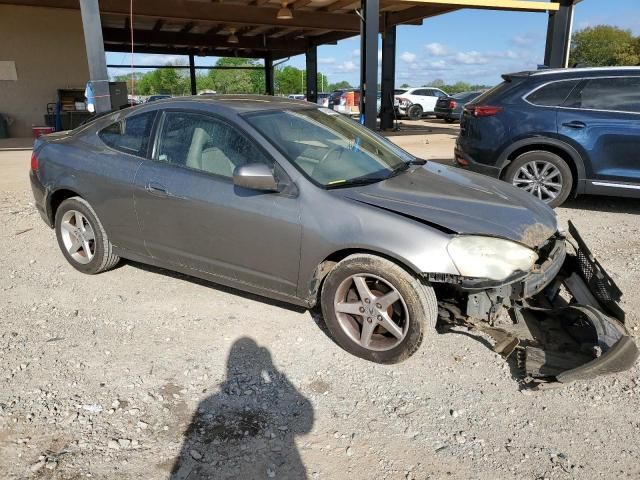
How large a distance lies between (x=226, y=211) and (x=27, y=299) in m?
2.00

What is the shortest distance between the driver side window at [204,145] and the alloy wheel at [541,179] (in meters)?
4.28

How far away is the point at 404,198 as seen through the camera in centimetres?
332

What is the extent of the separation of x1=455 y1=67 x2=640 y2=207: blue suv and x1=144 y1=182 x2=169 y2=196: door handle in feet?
14.5

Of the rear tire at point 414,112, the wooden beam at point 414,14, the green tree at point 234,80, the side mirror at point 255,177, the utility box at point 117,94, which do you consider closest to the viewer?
the side mirror at point 255,177

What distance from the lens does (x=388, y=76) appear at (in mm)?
18922

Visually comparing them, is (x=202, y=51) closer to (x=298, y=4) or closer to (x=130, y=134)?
(x=298, y=4)

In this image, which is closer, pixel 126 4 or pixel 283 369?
pixel 283 369

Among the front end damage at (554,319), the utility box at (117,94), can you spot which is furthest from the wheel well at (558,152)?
the utility box at (117,94)

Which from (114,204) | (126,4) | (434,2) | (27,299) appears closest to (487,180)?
(114,204)

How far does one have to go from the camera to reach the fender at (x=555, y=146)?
20.7 feet

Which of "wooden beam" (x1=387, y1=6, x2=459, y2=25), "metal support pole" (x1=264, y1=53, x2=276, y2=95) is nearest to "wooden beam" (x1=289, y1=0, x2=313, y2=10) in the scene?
"wooden beam" (x1=387, y1=6, x2=459, y2=25)

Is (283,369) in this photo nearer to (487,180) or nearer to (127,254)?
(127,254)

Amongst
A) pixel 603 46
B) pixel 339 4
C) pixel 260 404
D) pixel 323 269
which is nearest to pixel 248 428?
pixel 260 404

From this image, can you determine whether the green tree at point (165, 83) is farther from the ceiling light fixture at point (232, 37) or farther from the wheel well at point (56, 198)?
the wheel well at point (56, 198)
